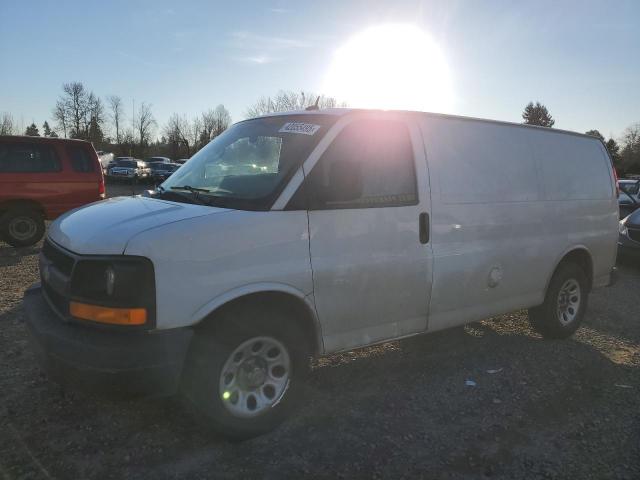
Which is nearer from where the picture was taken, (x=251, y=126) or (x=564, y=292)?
(x=251, y=126)

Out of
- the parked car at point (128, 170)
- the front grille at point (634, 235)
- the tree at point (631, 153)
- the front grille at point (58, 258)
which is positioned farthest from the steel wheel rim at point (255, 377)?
the tree at point (631, 153)

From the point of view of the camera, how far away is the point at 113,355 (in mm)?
2629

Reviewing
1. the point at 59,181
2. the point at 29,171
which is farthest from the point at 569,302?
the point at 29,171

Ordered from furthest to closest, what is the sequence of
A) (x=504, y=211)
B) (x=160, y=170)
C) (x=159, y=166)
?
1. (x=159, y=166)
2. (x=160, y=170)
3. (x=504, y=211)

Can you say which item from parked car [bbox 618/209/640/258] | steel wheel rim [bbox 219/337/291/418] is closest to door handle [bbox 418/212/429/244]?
steel wheel rim [bbox 219/337/291/418]

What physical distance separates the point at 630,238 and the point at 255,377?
8732 mm

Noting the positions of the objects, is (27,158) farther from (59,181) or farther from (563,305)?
(563,305)

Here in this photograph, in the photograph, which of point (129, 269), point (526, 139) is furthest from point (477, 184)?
point (129, 269)

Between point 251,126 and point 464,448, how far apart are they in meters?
2.73

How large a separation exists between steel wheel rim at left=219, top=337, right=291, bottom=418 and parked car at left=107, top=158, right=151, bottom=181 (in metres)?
30.8

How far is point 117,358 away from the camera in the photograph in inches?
104

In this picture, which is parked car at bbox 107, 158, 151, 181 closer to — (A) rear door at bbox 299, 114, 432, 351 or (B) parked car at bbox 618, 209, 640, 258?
(B) parked car at bbox 618, 209, 640, 258

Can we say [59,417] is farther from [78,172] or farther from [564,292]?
[78,172]

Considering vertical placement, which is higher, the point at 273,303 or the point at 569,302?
the point at 273,303
